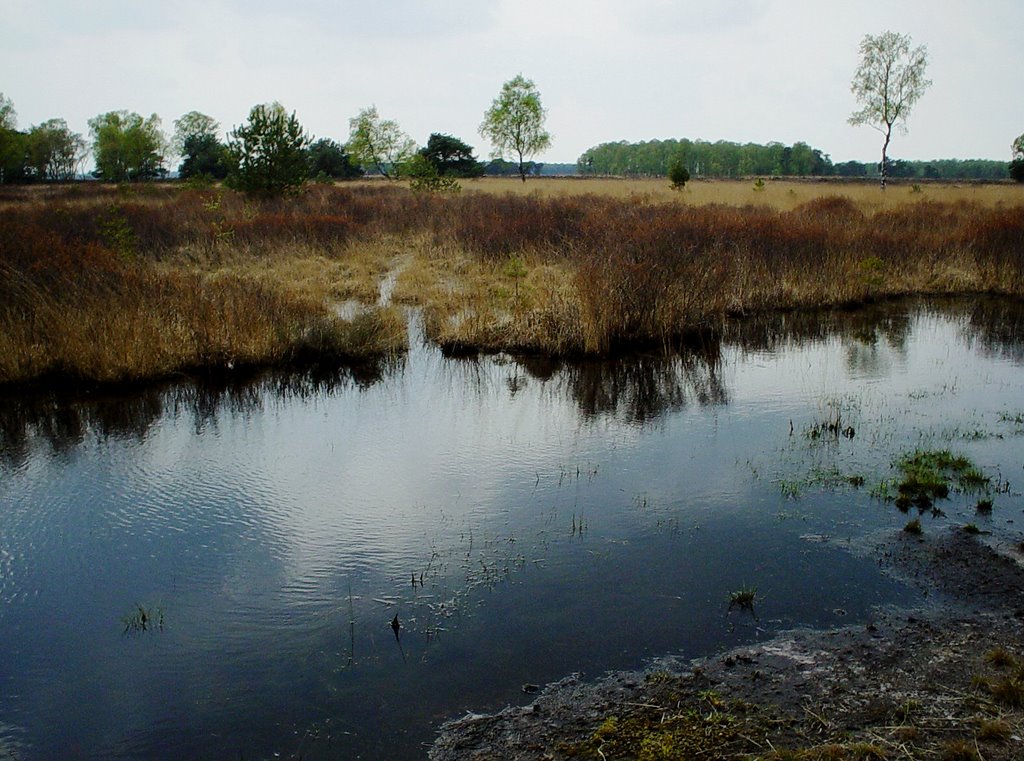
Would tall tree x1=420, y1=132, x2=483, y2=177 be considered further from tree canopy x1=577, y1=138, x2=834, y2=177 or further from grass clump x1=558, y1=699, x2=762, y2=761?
grass clump x1=558, y1=699, x2=762, y2=761

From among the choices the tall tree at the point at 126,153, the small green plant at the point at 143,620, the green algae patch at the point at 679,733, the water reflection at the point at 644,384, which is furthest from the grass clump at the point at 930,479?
the tall tree at the point at 126,153

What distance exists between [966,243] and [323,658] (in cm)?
1945

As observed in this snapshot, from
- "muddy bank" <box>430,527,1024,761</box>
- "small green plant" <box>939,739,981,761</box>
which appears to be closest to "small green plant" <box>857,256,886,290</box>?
"muddy bank" <box>430,527,1024,761</box>

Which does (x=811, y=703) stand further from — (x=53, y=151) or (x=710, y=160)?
(x=710, y=160)

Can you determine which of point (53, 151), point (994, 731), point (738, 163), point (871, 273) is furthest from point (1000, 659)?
point (738, 163)

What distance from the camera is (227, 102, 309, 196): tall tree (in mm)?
23547

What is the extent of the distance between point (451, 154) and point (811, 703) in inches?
2050

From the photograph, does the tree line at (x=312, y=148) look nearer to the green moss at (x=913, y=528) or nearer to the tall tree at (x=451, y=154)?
the tall tree at (x=451, y=154)

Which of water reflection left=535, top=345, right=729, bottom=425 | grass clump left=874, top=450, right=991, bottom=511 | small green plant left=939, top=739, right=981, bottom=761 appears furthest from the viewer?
water reflection left=535, top=345, right=729, bottom=425

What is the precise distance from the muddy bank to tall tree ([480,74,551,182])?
5111 cm

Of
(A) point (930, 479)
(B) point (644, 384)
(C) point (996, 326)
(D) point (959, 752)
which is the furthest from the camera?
(C) point (996, 326)

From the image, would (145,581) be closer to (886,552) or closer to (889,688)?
(889,688)

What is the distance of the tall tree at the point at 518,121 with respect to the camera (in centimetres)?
5384

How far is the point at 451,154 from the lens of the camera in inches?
2085
